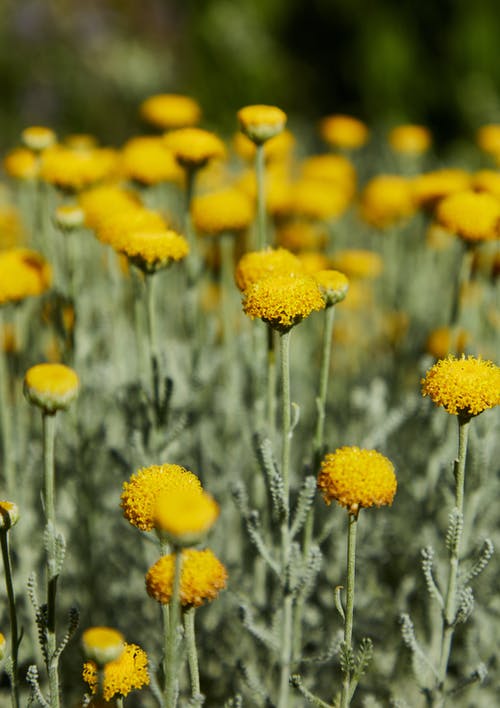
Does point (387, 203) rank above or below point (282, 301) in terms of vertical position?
below

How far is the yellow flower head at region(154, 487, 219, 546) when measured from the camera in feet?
2.70

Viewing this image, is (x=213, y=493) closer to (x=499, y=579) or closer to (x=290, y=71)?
(x=499, y=579)

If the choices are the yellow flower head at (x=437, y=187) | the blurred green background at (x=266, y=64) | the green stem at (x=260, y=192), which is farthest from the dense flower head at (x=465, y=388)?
the blurred green background at (x=266, y=64)

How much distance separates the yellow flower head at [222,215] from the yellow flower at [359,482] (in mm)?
828

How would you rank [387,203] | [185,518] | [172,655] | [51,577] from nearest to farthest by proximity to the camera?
[185,518] < [172,655] < [51,577] < [387,203]

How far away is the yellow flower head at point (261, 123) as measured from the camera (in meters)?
1.43

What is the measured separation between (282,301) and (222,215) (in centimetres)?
71

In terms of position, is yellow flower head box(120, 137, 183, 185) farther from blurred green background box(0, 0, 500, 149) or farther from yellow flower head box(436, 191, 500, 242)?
blurred green background box(0, 0, 500, 149)

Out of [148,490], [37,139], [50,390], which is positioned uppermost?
[37,139]

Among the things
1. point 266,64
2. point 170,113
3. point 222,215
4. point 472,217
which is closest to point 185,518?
point 472,217

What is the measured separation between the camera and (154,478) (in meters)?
1.02

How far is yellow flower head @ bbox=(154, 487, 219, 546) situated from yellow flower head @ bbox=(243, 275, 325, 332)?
0.32 m

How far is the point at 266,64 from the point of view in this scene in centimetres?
573

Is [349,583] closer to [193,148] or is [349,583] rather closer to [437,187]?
[193,148]
